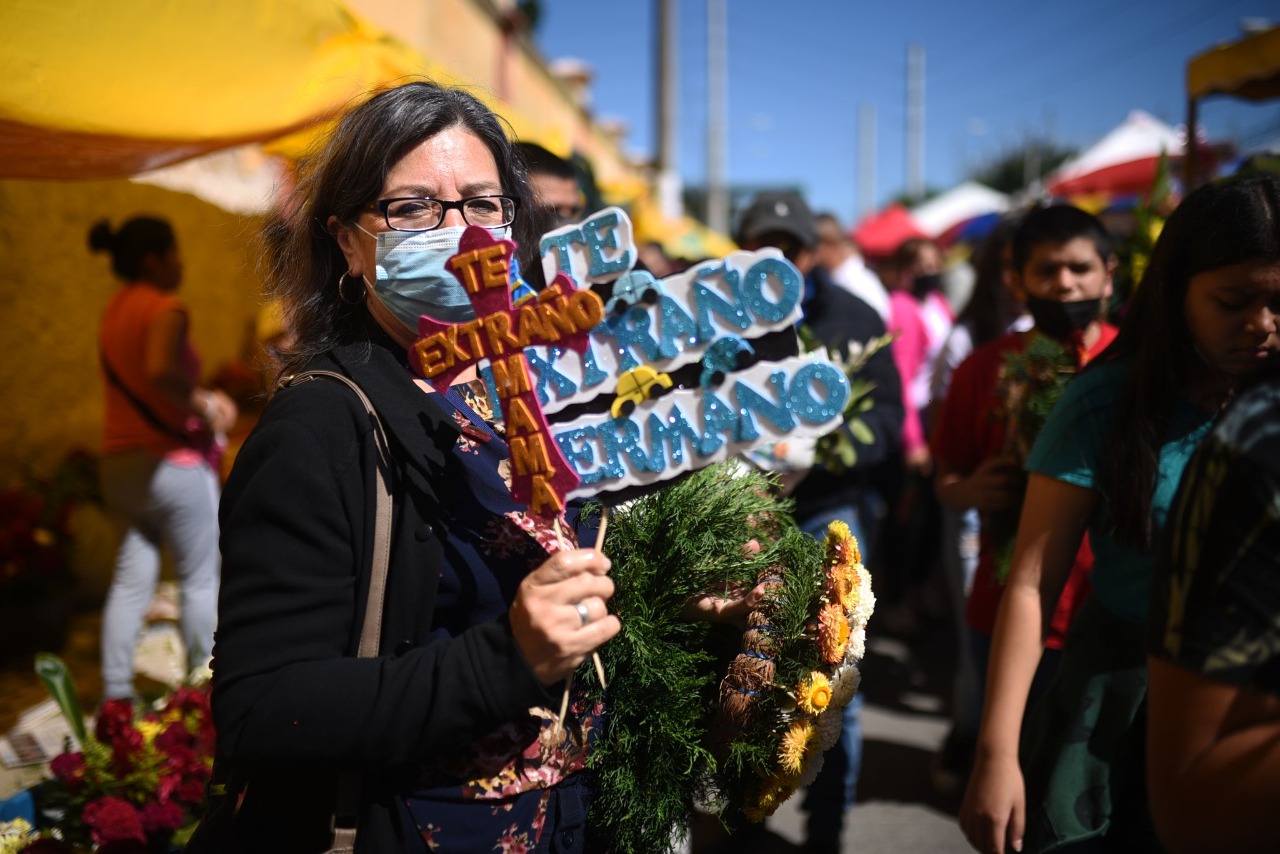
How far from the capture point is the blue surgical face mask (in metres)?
1.38

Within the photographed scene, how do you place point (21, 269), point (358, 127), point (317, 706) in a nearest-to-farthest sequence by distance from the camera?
1. point (317, 706)
2. point (358, 127)
3. point (21, 269)

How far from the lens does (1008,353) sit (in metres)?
2.68

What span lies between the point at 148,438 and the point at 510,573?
2976 millimetres

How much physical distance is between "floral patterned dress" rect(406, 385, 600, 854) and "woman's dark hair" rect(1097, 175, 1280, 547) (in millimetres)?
1003

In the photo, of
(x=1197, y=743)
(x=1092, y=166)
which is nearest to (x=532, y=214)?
(x=1197, y=743)

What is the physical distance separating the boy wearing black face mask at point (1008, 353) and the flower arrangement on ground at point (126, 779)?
7.27 feet

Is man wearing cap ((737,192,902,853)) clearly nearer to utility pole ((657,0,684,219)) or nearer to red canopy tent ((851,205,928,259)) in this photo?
red canopy tent ((851,205,928,259))

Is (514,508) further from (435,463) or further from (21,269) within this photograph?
(21,269)

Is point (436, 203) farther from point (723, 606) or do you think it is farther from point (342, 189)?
point (723, 606)

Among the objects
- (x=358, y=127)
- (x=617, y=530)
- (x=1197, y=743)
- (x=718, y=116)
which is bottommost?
(x=1197, y=743)

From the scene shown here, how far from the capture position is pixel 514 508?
55.4 inches

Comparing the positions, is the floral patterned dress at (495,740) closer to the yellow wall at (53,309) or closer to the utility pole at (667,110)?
the yellow wall at (53,309)

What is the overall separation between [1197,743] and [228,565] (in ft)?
3.90

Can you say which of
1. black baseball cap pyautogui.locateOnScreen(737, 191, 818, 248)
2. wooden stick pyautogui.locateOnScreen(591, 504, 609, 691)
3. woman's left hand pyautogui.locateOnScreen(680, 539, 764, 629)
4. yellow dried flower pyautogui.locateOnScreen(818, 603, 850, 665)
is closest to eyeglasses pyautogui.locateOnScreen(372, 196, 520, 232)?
wooden stick pyautogui.locateOnScreen(591, 504, 609, 691)
